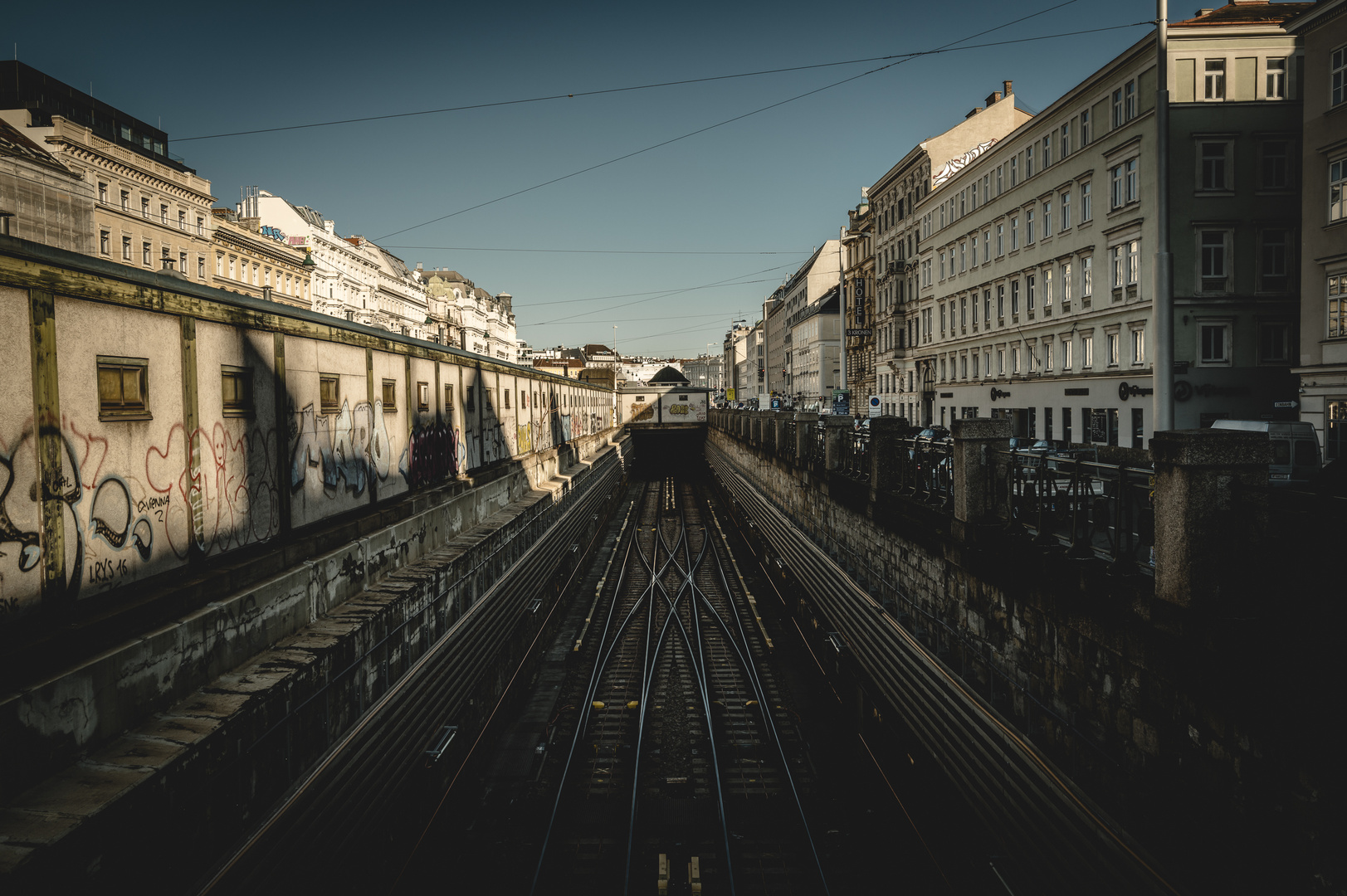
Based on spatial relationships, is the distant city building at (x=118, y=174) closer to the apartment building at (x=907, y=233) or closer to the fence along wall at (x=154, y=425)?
the fence along wall at (x=154, y=425)

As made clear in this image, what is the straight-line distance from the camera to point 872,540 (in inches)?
498

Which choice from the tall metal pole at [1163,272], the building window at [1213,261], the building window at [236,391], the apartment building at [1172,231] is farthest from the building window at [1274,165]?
the building window at [236,391]

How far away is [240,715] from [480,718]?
5.71m

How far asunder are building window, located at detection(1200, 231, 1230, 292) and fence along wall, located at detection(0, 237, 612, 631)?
98.9 ft

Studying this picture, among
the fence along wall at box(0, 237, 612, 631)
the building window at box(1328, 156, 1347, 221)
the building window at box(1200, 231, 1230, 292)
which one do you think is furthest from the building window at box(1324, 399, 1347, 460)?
the fence along wall at box(0, 237, 612, 631)

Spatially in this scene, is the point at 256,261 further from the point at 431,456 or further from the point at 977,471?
the point at 977,471

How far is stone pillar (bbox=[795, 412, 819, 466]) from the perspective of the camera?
19.4 meters

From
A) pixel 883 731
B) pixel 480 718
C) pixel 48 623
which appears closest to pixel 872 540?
pixel 883 731

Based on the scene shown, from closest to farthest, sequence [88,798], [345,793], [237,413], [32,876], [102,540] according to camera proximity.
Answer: [32,876], [88,798], [102,540], [345,793], [237,413]

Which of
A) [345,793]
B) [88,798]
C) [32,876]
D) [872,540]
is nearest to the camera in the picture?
[32,876]

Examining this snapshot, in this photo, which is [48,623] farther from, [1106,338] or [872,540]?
[1106,338]

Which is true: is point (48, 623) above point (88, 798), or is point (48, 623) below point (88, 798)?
above

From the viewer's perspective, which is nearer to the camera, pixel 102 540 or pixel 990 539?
pixel 102 540

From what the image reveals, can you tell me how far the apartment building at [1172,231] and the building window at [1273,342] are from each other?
0.10m
